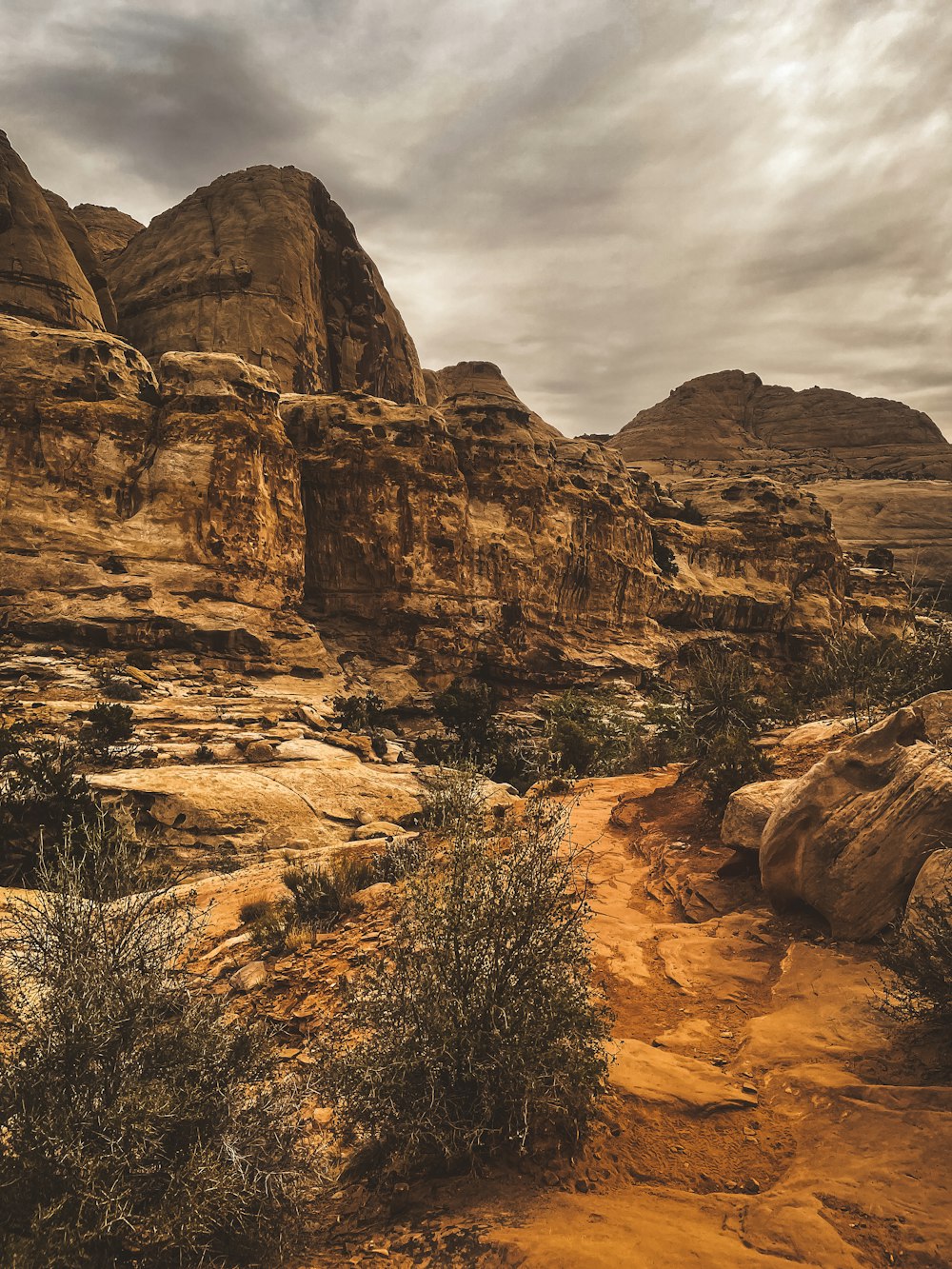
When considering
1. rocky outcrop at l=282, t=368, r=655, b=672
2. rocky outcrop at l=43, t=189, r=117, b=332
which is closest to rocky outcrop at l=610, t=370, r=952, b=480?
rocky outcrop at l=282, t=368, r=655, b=672

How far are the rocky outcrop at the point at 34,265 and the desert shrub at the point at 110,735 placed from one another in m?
30.3

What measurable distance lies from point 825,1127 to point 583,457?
42063 mm

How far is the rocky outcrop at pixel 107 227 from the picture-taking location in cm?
5666

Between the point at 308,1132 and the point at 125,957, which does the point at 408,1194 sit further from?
the point at 125,957

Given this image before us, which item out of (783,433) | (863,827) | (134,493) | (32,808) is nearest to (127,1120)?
(863,827)

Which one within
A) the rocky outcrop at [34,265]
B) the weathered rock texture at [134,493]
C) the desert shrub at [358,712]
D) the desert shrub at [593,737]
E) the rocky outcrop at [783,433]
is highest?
the rocky outcrop at [783,433]

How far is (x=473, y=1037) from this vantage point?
3.05m

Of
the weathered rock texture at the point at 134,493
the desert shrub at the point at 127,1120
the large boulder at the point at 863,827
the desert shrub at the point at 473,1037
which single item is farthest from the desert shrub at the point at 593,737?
the weathered rock texture at the point at 134,493

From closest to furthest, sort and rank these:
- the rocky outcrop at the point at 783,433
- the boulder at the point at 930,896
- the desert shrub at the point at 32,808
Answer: the boulder at the point at 930,896 < the desert shrub at the point at 32,808 < the rocky outcrop at the point at 783,433

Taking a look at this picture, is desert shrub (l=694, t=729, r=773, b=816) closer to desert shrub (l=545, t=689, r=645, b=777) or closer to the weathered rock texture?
desert shrub (l=545, t=689, r=645, b=777)

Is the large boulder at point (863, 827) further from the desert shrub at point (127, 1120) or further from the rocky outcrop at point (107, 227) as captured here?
the rocky outcrop at point (107, 227)

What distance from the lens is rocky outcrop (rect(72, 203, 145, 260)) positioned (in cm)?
5666

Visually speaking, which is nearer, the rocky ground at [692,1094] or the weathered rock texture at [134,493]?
the rocky ground at [692,1094]

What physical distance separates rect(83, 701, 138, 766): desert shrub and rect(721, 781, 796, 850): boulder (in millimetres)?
12450
